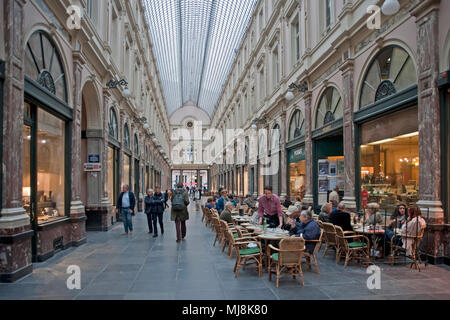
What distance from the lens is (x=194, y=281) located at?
5.90 metres

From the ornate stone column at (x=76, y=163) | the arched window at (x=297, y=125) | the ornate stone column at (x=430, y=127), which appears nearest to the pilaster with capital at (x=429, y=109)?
the ornate stone column at (x=430, y=127)

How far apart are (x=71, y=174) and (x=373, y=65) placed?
8016 millimetres

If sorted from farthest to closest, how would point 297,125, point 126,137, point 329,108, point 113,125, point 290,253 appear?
point 126,137 → point 297,125 → point 113,125 → point 329,108 → point 290,253

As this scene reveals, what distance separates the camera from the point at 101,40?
1216 centimetres

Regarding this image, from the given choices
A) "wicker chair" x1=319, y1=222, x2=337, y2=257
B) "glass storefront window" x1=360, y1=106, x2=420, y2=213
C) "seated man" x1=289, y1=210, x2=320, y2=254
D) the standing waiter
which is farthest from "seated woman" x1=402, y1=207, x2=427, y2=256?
the standing waiter

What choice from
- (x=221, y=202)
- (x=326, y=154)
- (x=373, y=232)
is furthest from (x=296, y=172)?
(x=373, y=232)

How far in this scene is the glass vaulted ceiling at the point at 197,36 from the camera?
24389 millimetres

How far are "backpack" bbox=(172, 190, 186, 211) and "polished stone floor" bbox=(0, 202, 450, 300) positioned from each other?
1859mm

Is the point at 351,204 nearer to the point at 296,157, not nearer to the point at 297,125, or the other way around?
the point at 296,157

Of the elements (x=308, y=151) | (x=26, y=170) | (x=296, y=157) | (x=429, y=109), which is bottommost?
(x=26, y=170)

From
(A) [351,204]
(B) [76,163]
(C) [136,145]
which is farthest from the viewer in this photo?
(C) [136,145]

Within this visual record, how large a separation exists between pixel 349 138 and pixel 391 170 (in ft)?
5.55

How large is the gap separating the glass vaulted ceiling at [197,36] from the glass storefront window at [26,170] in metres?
18.9

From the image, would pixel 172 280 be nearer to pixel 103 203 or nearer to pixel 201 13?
pixel 103 203
